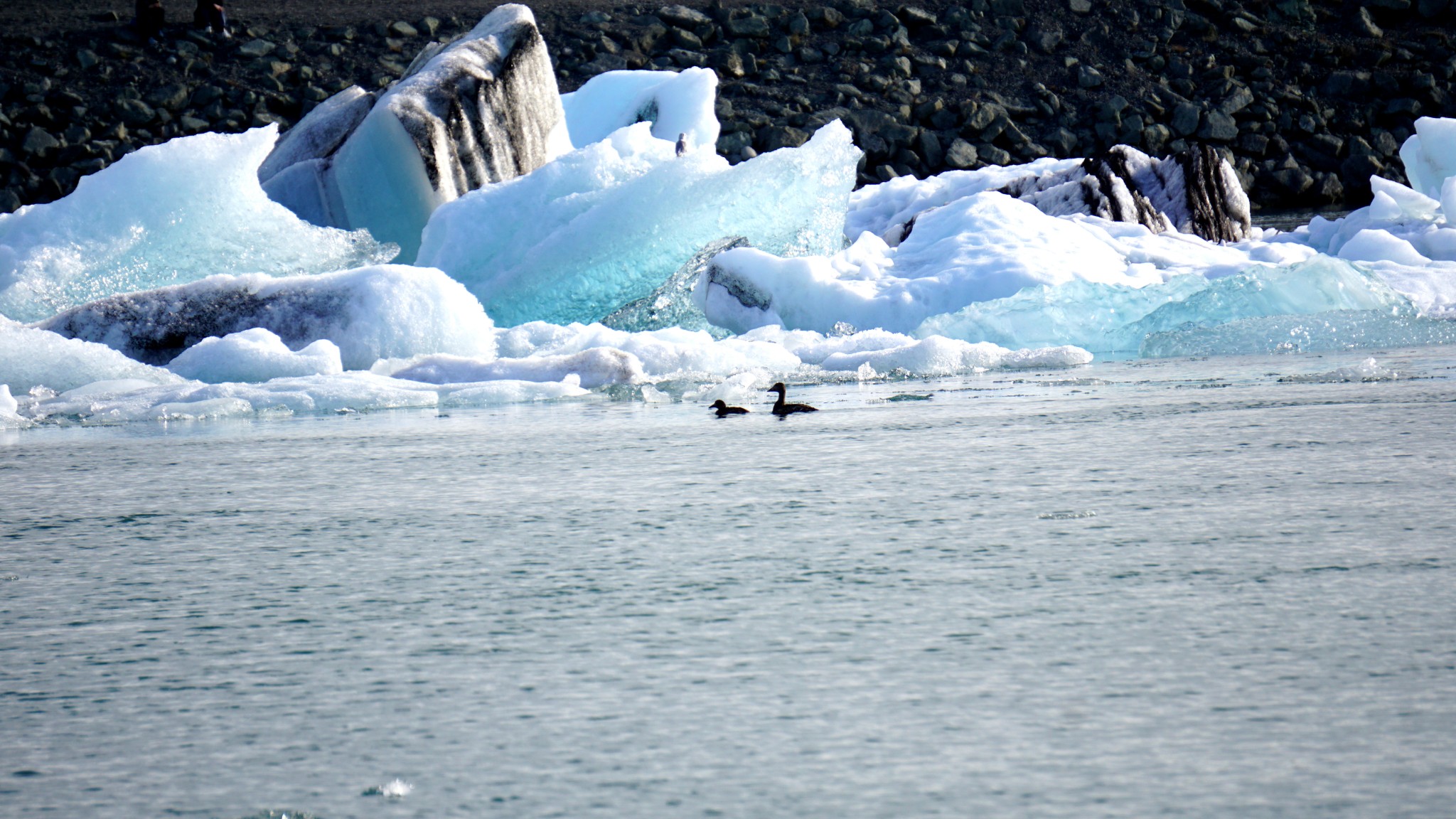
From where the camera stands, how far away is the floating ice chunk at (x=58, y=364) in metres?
6.44

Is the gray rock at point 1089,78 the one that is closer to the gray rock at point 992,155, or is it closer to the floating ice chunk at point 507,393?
the gray rock at point 992,155

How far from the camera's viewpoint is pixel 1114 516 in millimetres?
2498

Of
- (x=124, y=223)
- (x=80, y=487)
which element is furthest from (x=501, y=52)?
(x=80, y=487)

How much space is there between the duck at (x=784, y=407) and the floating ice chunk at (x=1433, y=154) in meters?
11.1

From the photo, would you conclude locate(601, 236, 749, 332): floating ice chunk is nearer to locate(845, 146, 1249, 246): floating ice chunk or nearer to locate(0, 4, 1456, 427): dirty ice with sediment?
locate(0, 4, 1456, 427): dirty ice with sediment

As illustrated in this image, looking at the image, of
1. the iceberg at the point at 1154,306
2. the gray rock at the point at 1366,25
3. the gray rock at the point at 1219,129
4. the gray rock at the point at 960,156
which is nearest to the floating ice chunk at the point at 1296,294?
the iceberg at the point at 1154,306

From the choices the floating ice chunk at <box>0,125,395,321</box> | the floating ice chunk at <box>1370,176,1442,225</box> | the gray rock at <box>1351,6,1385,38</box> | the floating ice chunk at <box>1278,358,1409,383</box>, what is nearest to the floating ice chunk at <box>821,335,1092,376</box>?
the floating ice chunk at <box>1278,358,1409,383</box>

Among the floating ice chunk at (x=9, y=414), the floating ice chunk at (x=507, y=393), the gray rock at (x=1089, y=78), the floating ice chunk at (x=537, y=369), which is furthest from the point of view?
the gray rock at (x=1089, y=78)

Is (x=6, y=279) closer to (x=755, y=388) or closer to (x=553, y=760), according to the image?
(x=755, y=388)

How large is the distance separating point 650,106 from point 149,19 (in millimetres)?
14654

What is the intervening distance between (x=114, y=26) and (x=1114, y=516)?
2536 cm

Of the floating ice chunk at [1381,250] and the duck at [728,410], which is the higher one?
the floating ice chunk at [1381,250]

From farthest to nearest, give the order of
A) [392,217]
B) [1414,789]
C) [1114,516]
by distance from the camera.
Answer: [392,217] < [1114,516] < [1414,789]

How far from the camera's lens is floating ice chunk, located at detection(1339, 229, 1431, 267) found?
10.3 m
